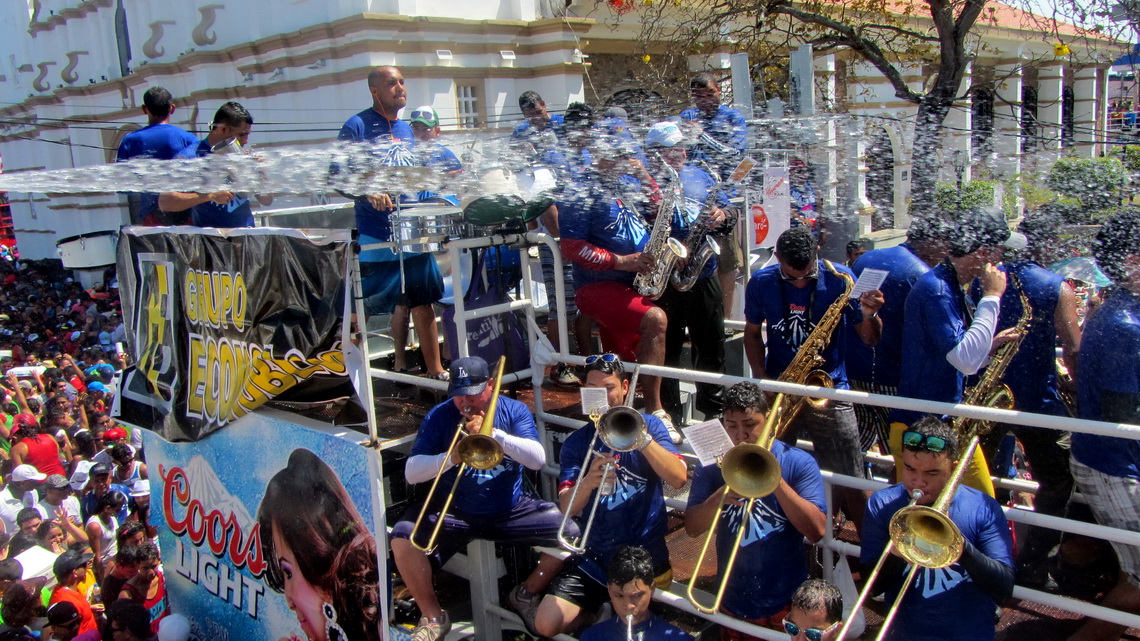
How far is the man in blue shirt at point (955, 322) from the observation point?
365 centimetres

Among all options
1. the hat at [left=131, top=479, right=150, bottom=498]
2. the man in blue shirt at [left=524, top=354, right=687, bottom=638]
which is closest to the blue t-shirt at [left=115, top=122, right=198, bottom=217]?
Answer: the hat at [left=131, top=479, right=150, bottom=498]

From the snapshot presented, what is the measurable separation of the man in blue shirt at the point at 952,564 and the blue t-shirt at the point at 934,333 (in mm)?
796

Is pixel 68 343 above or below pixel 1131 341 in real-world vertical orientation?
below

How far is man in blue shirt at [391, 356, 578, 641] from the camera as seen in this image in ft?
13.9

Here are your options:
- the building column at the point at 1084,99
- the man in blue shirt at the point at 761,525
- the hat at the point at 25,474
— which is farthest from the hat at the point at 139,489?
the building column at the point at 1084,99

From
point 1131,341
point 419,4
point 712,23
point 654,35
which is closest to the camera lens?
point 1131,341

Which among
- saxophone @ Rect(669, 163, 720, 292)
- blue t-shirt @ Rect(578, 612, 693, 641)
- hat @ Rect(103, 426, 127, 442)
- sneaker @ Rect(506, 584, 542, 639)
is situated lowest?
hat @ Rect(103, 426, 127, 442)

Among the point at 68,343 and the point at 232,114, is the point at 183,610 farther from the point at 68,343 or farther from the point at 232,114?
the point at 68,343

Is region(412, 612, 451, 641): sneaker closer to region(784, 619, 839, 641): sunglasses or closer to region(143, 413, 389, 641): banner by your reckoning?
region(143, 413, 389, 641): banner

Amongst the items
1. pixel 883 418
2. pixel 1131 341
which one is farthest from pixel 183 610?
pixel 1131 341

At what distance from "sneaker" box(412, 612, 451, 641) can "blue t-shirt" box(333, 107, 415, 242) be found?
220 centimetres

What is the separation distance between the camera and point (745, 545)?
3711mm

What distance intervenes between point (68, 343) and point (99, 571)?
12.4 metres

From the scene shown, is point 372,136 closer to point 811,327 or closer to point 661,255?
point 661,255
